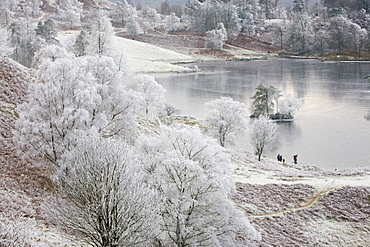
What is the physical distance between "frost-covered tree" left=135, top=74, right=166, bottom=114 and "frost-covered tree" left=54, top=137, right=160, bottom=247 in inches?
1414

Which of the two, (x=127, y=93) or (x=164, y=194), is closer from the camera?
(x=164, y=194)

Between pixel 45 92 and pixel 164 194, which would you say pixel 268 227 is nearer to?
pixel 164 194

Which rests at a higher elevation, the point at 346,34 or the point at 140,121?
the point at 346,34

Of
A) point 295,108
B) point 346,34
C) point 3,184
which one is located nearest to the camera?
point 3,184

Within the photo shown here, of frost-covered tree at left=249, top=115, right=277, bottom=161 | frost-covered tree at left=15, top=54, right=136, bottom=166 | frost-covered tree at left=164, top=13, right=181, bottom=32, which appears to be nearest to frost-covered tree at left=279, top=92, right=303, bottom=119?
frost-covered tree at left=249, top=115, right=277, bottom=161

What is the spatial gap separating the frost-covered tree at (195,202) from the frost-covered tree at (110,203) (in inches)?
45.1

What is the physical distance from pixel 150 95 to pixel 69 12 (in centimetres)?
9938

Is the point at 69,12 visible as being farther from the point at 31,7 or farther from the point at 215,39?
the point at 215,39

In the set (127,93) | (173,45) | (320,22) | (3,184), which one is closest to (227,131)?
(127,93)

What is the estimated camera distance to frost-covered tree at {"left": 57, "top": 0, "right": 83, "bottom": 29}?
135125 mm

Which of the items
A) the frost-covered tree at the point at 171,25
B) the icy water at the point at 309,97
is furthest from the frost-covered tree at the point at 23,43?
the frost-covered tree at the point at 171,25

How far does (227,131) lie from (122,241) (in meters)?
31.2

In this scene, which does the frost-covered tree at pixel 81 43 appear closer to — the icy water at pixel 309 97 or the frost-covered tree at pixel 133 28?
the icy water at pixel 309 97

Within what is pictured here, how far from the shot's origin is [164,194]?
52.1ft
